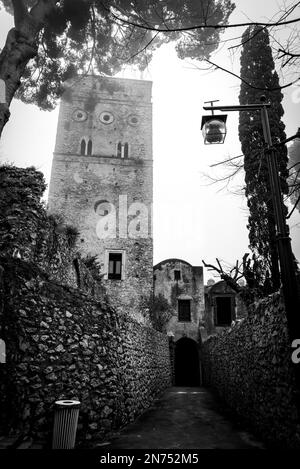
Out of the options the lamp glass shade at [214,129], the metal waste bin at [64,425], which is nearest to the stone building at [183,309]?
the metal waste bin at [64,425]

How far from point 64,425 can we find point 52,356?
2.83ft

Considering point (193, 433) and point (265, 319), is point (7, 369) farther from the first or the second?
point (265, 319)

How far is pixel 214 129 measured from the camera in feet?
12.0

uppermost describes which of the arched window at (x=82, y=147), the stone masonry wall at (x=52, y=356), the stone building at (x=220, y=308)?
the arched window at (x=82, y=147)

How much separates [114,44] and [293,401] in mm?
11236

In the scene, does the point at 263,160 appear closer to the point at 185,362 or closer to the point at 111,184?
the point at 111,184

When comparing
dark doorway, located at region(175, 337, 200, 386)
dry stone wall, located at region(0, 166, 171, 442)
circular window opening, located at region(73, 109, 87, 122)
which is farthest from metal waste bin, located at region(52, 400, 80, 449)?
circular window opening, located at region(73, 109, 87, 122)

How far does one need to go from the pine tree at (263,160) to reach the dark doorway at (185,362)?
34.7 ft

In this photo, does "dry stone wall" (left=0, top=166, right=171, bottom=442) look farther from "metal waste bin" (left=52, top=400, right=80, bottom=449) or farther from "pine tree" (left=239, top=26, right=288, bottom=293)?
"pine tree" (left=239, top=26, right=288, bottom=293)

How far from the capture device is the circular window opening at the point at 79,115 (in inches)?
825

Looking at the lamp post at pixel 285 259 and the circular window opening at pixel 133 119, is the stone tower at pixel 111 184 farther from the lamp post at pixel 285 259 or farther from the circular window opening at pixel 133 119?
the lamp post at pixel 285 259

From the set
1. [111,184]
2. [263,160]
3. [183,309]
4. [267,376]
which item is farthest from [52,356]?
[111,184]

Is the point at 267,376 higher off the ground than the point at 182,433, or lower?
higher

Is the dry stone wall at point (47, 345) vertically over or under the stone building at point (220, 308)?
under
